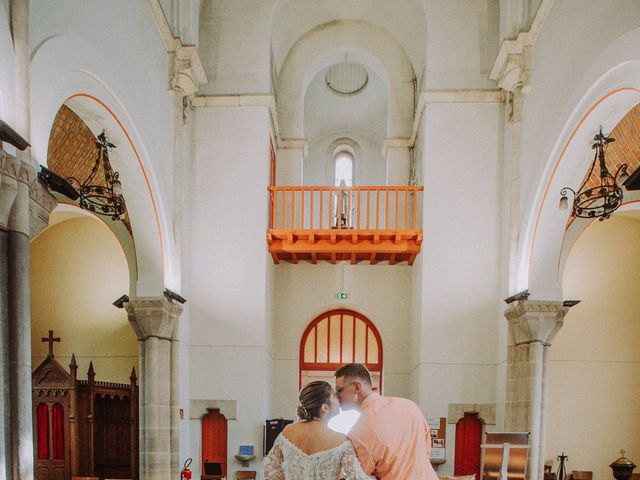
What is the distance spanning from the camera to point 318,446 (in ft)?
10.8

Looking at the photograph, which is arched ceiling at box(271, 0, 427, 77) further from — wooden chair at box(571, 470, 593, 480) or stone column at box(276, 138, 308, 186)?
wooden chair at box(571, 470, 593, 480)

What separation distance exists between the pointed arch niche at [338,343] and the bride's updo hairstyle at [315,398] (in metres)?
9.92

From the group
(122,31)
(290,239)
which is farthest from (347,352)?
(122,31)

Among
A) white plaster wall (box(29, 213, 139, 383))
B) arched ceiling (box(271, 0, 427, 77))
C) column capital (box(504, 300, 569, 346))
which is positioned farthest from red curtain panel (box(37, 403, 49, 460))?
column capital (box(504, 300, 569, 346))

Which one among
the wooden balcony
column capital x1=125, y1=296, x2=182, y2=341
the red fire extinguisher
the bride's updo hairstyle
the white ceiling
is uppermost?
the white ceiling

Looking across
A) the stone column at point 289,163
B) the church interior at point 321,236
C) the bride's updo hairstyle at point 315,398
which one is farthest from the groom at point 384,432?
the stone column at point 289,163

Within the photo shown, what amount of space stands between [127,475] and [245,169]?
20.6 ft

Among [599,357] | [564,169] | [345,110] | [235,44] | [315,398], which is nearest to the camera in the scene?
[315,398]

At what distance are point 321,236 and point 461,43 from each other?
4489 mm

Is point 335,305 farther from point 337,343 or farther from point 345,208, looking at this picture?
point 345,208

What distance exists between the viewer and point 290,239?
1166cm

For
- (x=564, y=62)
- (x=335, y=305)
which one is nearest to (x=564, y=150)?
(x=564, y=62)

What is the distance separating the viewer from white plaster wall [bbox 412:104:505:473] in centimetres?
1083

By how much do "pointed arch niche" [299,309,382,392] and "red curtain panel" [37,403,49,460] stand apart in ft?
16.7
